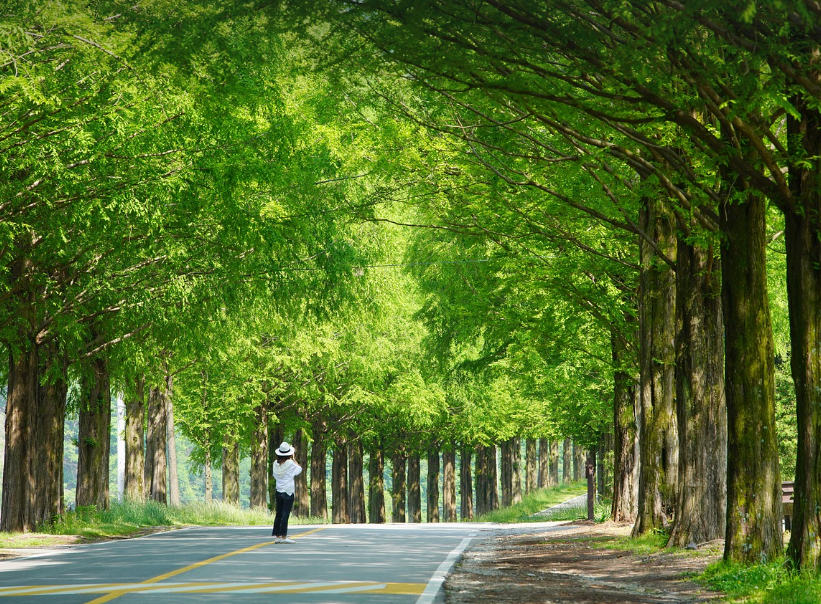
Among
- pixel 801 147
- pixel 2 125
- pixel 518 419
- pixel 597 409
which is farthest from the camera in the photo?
pixel 518 419

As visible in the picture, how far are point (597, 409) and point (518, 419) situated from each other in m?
13.7

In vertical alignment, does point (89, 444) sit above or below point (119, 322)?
below

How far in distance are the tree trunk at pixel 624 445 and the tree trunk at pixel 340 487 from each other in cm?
2229

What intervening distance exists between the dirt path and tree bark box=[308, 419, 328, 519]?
2487cm

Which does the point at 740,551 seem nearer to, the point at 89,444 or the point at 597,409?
the point at 89,444

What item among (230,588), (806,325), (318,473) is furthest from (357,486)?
(806,325)

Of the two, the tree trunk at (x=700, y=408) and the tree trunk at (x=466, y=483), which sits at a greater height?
the tree trunk at (x=700, y=408)

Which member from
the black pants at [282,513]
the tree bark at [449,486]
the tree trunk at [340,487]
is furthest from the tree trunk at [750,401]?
the tree bark at [449,486]

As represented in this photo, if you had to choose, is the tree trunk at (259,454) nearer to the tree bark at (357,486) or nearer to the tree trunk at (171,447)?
the tree trunk at (171,447)

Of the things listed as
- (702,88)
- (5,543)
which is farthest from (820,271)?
(5,543)

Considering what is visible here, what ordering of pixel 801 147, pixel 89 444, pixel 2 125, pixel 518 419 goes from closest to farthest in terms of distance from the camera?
1. pixel 801 147
2. pixel 2 125
3. pixel 89 444
4. pixel 518 419

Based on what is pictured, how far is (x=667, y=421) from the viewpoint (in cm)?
1761

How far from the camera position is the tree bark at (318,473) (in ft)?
143

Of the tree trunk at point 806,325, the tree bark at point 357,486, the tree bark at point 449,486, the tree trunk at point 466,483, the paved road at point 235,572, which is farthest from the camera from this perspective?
the tree trunk at point 466,483
